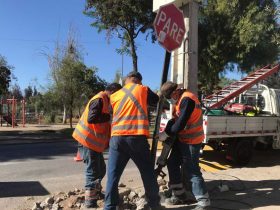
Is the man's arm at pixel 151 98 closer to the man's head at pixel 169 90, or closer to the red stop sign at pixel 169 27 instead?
the man's head at pixel 169 90

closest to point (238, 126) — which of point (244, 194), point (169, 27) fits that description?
point (244, 194)

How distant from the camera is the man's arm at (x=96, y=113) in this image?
586 centimetres

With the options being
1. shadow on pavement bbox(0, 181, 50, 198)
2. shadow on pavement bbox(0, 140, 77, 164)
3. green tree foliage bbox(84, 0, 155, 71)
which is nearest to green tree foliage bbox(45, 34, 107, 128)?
green tree foliage bbox(84, 0, 155, 71)

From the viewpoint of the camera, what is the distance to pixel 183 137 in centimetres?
595

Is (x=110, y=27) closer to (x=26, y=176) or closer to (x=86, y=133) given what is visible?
(x=26, y=176)

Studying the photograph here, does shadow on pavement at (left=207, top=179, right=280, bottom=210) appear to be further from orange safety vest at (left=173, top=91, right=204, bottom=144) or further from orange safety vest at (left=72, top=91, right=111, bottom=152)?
orange safety vest at (left=72, top=91, right=111, bottom=152)

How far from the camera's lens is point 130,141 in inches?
203

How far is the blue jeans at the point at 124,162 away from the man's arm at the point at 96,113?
0.71 metres

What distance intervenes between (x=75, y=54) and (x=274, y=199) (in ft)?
95.5

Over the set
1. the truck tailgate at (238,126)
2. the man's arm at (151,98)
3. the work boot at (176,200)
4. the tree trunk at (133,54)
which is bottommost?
the work boot at (176,200)

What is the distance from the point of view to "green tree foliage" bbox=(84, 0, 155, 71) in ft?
70.1

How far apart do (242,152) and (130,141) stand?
5.73 meters

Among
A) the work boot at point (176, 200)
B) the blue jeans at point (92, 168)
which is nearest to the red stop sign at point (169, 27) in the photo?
the blue jeans at point (92, 168)

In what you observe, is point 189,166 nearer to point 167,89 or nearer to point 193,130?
point 193,130
